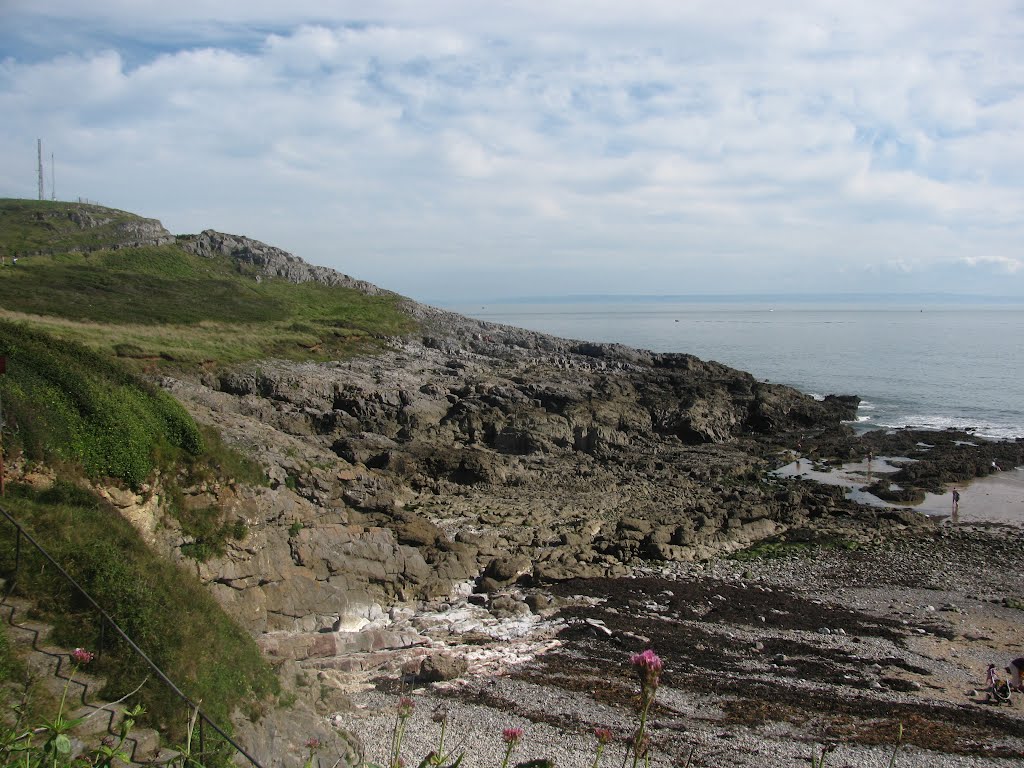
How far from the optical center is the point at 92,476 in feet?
48.6

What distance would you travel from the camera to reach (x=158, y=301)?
52594 mm

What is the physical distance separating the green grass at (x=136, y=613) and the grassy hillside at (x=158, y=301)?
87.8ft

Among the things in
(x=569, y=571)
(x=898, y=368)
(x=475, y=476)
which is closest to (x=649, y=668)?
(x=569, y=571)

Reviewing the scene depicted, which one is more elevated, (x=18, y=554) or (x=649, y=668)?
(x=649, y=668)

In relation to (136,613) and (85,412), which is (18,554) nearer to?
(136,613)

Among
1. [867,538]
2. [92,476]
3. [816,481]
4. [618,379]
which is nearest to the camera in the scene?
[92,476]

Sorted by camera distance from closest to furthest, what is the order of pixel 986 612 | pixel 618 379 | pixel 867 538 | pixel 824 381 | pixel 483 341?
pixel 986 612
pixel 867 538
pixel 618 379
pixel 483 341
pixel 824 381

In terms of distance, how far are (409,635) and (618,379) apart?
36.6 meters

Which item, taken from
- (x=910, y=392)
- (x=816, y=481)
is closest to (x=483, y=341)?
(x=816, y=481)

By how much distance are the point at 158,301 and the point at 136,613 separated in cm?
4763

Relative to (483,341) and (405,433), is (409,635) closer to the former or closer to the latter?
(405,433)

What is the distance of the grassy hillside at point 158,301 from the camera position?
135ft

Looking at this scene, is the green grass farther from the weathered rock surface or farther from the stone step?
the weathered rock surface

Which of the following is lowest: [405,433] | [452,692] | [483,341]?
[452,692]
